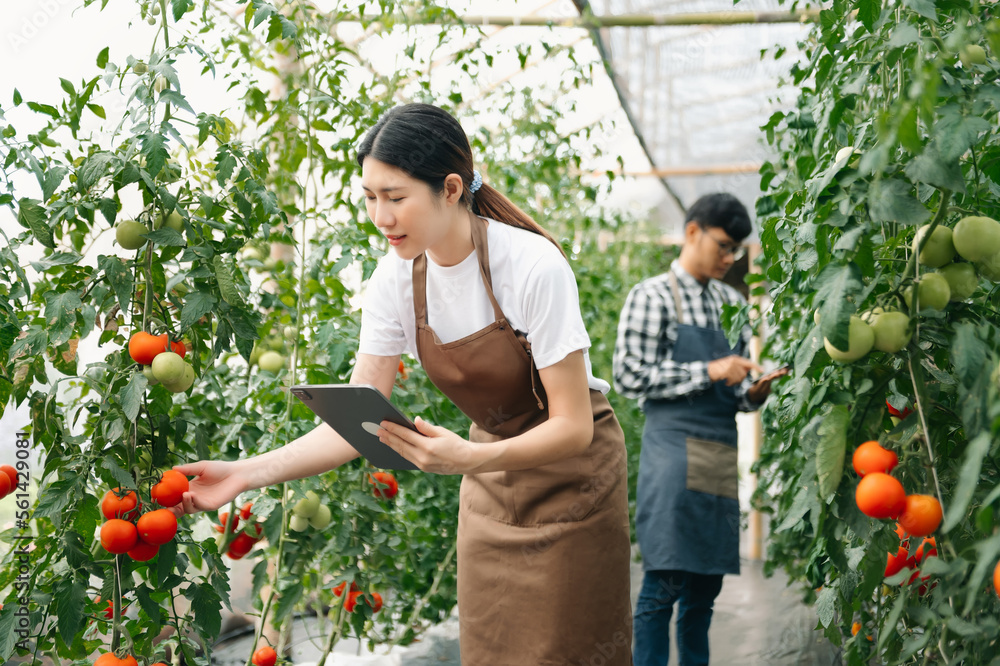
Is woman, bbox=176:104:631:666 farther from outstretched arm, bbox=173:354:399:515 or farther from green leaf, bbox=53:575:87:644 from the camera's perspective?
green leaf, bbox=53:575:87:644

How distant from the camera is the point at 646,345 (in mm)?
2467

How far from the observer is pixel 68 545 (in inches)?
47.8

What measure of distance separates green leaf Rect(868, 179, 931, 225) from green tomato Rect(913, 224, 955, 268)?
77 mm

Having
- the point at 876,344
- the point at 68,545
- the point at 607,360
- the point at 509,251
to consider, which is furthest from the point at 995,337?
the point at 607,360

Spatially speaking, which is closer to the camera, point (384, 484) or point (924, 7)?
point (924, 7)

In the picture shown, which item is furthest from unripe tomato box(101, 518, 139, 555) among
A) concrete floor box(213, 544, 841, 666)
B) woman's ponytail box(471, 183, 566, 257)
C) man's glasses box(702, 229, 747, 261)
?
man's glasses box(702, 229, 747, 261)

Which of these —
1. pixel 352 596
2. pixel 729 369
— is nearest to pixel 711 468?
pixel 729 369

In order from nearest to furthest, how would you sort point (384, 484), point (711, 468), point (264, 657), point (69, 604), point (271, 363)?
1. point (69, 604)
2. point (264, 657)
3. point (271, 363)
4. point (384, 484)
5. point (711, 468)

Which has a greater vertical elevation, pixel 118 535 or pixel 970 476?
pixel 970 476

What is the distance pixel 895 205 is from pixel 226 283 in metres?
0.99

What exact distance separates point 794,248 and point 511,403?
0.63 m

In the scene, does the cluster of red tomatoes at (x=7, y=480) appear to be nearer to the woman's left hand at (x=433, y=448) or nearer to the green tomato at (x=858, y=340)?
the woman's left hand at (x=433, y=448)

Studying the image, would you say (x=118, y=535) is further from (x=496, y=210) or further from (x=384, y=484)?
(x=384, y=484)

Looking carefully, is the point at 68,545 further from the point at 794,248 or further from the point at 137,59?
the point at 794,248
